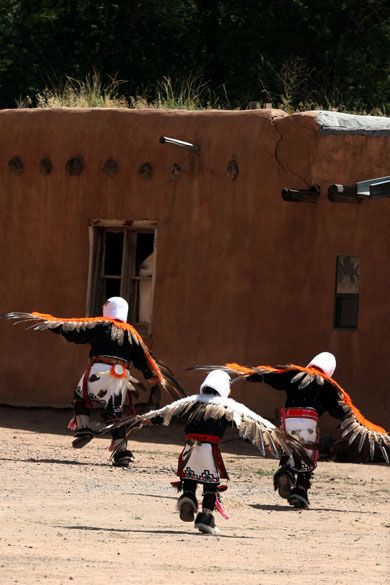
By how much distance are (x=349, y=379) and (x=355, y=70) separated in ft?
39.3

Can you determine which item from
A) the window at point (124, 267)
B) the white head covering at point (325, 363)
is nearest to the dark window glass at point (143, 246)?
the window at point (124, 267)

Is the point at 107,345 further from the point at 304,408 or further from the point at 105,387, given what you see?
the point at 304,408

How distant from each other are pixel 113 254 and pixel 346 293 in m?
3.23

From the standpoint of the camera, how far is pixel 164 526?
1035cm

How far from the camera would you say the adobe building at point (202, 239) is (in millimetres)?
16484

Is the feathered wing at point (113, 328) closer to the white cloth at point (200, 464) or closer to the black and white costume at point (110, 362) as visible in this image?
the black and white costume at point (110, 362)

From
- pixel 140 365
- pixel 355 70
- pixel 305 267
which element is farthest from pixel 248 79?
pixel 140 365

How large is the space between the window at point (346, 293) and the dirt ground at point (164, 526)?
182 cm

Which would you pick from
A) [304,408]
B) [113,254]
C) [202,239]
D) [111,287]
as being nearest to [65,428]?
[111,287]

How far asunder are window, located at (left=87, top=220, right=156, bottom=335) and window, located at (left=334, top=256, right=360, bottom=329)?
242 cm

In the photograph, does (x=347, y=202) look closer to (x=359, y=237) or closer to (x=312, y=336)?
(x=359, y=237)

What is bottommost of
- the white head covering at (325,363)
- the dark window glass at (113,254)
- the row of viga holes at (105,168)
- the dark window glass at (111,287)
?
the white head covering at (325,363)

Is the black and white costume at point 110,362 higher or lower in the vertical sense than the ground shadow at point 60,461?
higher

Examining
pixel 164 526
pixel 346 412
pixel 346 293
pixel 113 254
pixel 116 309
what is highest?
pixel 113 254
